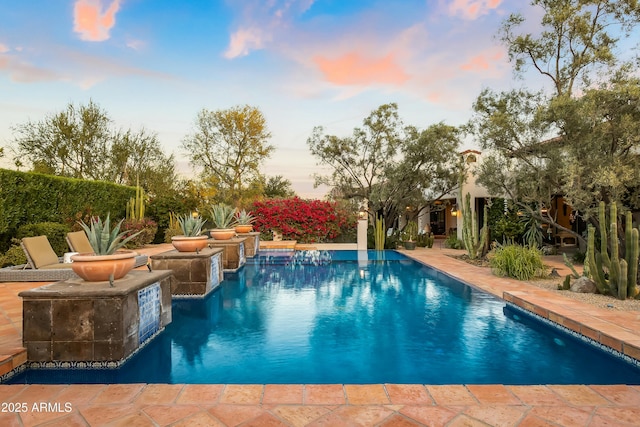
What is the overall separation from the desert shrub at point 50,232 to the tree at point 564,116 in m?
13.2

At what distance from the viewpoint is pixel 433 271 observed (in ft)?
39.1

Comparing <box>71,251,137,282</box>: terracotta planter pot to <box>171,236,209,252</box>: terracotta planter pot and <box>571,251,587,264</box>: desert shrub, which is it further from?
<box>571,251,587,264</box>: desert shrub

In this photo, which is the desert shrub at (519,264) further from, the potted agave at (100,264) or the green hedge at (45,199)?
the green hedge at (45,199)

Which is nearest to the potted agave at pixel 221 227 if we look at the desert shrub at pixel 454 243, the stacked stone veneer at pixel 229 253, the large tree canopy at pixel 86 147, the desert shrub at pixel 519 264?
the stacked stone veneer at pixel 229 253

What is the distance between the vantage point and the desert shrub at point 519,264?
Answer: 31.1 feet

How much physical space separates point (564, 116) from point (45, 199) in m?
15.9

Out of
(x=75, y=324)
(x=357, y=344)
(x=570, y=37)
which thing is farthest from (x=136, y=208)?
(x=570, y=37)

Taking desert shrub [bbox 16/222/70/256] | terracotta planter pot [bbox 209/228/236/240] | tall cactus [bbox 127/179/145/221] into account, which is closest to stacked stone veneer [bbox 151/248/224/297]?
terracotta planter pot [bbox 209/228/236/240]

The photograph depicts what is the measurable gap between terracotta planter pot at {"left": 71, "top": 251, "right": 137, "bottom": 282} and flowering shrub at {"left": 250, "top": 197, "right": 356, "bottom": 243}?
47.5 ft

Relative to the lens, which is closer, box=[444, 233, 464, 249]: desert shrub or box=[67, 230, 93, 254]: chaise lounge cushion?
box=[67, 230, 93, 254]: chaise lounge cushion

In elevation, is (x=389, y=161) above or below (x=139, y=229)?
above

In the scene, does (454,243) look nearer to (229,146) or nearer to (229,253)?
(229,253)

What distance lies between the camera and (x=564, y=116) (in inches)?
374

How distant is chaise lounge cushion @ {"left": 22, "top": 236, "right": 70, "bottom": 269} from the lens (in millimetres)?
8539
